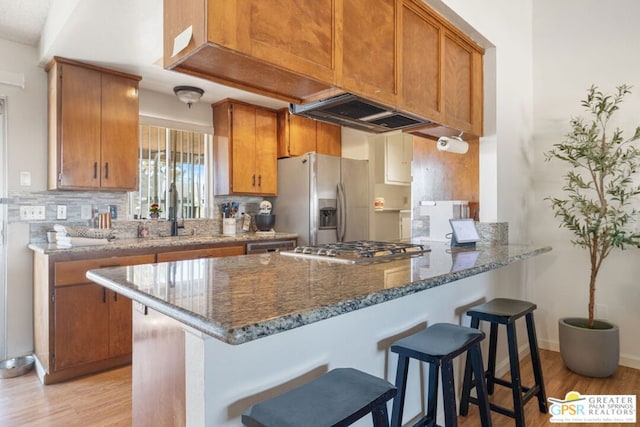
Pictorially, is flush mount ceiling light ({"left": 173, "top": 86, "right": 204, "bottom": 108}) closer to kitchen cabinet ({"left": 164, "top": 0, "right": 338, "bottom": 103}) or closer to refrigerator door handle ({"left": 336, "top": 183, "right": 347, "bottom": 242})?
refrigerator door handle ({"left": 336, "top": 183, "right": 347, "bottom": 242})

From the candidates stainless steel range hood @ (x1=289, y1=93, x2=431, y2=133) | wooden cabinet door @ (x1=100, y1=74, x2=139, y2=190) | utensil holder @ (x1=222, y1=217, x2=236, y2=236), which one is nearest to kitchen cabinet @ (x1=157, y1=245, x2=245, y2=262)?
utensil holder @ (x1=222, y1=217, x2=236, y2=236)

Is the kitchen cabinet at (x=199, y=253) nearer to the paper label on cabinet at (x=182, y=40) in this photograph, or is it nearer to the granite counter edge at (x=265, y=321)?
the granite counter edge at (x=265, y=321)

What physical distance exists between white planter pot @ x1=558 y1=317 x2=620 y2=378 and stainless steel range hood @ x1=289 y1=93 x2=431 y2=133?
1855 mm

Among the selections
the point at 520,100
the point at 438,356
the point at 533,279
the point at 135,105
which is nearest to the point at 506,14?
the point at 520,100

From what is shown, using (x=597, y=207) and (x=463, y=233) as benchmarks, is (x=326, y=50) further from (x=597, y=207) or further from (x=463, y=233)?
(x=597, y=207)

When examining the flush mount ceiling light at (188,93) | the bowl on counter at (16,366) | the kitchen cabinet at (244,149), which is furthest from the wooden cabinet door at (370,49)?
the bowl on counter at (16,366)

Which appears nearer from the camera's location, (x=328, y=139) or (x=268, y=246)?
(x=268, y=246)

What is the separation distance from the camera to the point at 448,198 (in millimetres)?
2920

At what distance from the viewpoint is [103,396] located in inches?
93.0

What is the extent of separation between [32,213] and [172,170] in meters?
1.24

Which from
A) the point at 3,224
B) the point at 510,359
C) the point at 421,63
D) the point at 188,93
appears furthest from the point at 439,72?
the point at 3,224

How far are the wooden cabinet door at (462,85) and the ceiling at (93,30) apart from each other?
174 centimetres

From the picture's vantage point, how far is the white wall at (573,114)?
9.29ft

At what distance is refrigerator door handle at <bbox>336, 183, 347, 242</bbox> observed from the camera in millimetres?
3990
